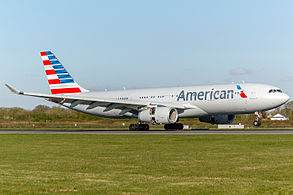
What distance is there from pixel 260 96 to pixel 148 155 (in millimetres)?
26688

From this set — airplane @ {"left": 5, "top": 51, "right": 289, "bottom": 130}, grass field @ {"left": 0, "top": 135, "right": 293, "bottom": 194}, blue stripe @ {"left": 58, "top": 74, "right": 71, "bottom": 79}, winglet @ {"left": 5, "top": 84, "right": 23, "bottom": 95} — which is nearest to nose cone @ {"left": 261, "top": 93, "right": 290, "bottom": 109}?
airplane @ {"left": 5, "top": 51, "right": 289, "bottom": 130}

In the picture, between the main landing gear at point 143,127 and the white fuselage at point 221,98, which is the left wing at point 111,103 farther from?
the main landing gear at point 143,127

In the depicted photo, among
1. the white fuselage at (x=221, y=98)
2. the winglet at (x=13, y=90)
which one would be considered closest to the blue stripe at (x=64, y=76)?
the white fuselage at (x=221, y=98)

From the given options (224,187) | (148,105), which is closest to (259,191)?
(224,187)

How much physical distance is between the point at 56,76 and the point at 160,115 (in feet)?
61.2

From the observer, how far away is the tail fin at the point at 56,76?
5666 centimetres

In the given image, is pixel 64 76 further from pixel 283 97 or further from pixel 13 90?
pixel 283 97

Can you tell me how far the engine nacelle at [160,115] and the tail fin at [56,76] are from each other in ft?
48.7

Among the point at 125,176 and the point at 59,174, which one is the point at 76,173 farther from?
the point at 125,176

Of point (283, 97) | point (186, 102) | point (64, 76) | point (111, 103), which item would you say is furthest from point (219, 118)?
point (64, 76)

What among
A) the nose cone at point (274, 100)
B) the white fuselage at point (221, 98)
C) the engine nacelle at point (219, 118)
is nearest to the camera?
the nose cone at point (274, 100)

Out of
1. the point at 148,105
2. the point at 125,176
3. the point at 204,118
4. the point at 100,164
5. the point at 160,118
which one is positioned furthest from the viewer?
the point at 204,118

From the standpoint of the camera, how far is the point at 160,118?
1720 inches

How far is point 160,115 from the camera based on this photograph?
4372 centimetres
